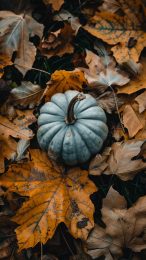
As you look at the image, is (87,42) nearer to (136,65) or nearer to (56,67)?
(56,67)

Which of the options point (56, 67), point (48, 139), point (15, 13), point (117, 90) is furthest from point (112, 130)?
point (15, 13)

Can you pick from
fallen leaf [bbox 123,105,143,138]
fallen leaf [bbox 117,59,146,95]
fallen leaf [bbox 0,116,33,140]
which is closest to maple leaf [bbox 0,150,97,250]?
fallen leaf [bbox 0,116,33,140]

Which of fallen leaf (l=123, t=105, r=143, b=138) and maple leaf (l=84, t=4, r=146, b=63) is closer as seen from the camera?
fallen leaf (l=123, t=105, r=143, b=138)

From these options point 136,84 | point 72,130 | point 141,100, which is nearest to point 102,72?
point 136,84

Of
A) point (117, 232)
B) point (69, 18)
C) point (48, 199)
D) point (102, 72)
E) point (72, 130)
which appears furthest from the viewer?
point (69, 18)

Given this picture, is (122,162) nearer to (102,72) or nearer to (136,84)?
(136,84)

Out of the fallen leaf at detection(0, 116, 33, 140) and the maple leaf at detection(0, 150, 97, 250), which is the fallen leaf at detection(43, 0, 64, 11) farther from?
the maple leaf at detection(0, 150, 97, 250)
